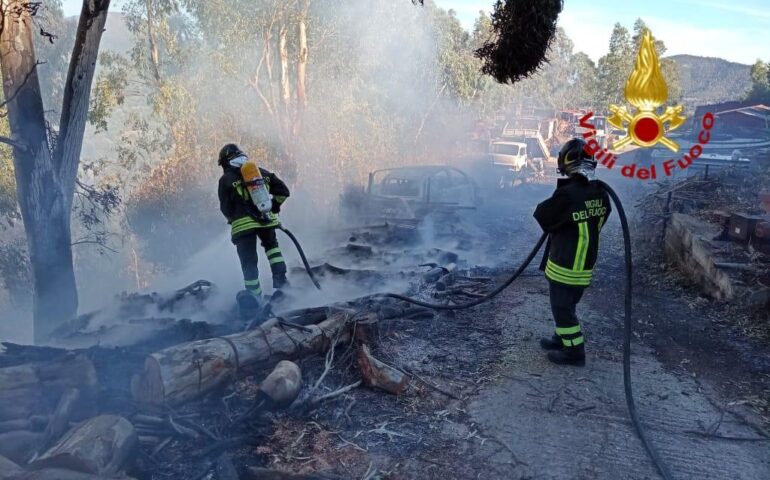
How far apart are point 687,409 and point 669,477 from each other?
3.65ft

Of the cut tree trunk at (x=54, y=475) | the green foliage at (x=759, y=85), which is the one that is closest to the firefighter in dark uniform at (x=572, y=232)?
the cut tree trunk at (x=54, y=475)

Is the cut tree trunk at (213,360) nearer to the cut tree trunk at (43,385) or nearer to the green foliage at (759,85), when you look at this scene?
the cut tree trunk at (43,385)

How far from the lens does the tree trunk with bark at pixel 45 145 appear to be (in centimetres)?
521

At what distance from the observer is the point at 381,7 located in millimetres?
21312

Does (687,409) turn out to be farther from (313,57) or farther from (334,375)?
(313,57)

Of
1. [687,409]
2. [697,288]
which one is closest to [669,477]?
[687,409]

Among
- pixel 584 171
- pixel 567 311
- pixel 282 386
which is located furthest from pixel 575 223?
pixel 282 386

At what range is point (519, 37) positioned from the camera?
4375mm

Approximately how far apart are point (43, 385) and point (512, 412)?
10.5ft

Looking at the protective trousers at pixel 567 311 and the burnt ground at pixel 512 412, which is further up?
the protective trousers at pixel 567 311

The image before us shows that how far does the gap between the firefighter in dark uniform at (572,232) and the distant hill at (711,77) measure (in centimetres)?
7559

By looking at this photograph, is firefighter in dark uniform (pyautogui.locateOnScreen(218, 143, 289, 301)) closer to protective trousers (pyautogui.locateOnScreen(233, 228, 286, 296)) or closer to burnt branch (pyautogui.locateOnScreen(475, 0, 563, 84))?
protective trousers (pyautogui.locateOnScreen(233, 228, 286, 296))

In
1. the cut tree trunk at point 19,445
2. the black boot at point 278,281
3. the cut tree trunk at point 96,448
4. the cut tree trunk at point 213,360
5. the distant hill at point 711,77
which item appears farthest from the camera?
the distant hill at point 711,77

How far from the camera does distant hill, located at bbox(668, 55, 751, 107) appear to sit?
7025 cm
